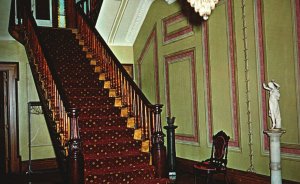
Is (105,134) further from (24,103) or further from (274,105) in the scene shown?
(24,103)

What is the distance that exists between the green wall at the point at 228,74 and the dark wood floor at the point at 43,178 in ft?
1.59

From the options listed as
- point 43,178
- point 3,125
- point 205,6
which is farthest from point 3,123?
point 205,6

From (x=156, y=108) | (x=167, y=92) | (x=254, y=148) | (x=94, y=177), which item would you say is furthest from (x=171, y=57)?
(x=94, y=177)

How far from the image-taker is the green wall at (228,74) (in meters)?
4.82

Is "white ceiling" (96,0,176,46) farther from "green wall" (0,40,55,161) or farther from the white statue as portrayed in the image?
the white statue

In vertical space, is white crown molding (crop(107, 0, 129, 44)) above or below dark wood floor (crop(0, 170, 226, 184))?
above

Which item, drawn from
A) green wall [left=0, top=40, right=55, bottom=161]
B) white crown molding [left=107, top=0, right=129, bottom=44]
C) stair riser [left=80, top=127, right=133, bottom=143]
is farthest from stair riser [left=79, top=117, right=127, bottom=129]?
white crown molding [left=107, top=0, right=129, bottom=44]

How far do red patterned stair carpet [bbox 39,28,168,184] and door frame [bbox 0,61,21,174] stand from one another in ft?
3.21

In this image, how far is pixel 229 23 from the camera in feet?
19.0

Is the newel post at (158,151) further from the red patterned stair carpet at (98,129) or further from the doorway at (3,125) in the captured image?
the doorway at (3,125)

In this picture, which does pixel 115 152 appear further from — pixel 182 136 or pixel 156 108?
pixel 182 136

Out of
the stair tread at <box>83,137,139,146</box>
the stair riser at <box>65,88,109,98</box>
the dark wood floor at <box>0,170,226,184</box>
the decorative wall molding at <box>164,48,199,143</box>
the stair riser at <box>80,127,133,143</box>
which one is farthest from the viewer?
the decorative wall molding at <box>164,48,199,143</box>

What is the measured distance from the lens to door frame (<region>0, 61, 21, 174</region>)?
7691 mm

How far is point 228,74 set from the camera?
5832mm
